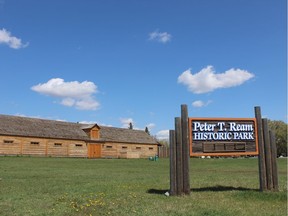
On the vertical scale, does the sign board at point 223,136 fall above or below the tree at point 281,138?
below

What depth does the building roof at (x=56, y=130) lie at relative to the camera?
159 feet

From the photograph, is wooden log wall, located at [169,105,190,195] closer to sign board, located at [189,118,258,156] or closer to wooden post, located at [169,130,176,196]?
wooden post, located at [169,130,176,196]

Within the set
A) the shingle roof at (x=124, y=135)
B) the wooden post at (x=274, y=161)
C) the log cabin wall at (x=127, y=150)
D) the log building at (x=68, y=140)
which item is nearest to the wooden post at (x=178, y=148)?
the wooden post at (x=274, y=161)

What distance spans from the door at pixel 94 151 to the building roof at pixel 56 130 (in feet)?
4.43

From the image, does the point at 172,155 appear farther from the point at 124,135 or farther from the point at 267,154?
the point at 124,135

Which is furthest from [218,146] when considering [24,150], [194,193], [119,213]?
[24,150]

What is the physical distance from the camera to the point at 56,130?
53.3 m

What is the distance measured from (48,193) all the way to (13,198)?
4.24 ft

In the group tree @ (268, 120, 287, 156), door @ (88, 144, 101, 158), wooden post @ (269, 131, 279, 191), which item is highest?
tree @ (268, 120, 287, 156)

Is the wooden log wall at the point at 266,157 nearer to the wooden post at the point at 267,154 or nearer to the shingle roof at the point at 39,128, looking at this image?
the wooden post at the point at 267,154

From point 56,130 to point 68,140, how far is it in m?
2.33

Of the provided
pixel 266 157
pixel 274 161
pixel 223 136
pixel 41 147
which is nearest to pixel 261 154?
pixel 266 157

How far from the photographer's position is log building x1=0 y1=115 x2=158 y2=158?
47531mm

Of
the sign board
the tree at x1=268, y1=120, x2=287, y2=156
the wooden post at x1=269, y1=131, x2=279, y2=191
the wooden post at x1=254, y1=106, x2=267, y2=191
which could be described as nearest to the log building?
the tree at x1=268, y1=120, x2=287, y2=156
